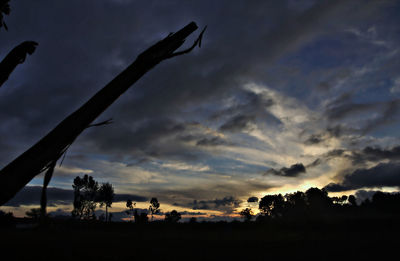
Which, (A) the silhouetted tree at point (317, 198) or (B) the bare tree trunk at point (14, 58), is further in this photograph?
(A) the silhouetted tree at point (317, 198)

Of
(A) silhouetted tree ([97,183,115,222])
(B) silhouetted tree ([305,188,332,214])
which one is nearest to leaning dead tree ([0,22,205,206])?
(A) silhouetted tree ([97,183,115,222])

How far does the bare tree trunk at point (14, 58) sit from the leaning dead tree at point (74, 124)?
0.65 m

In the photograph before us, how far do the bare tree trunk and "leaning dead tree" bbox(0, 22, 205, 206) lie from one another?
0.65 metres

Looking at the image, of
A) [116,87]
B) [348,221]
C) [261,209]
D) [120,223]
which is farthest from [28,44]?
[261,209]

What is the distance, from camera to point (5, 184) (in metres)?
0.95

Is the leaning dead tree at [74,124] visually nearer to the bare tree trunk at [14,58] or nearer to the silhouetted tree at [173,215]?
the bare tree trunk at [14,58]

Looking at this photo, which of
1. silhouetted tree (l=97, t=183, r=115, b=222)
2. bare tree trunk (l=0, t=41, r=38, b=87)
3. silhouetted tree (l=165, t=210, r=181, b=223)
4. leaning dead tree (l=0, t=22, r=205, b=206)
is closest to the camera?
leaning dead tree (l=0, t=22, r=205, b=206)

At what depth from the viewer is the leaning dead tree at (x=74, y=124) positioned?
0.98m

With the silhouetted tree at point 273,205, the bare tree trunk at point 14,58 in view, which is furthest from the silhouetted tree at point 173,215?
the bare tree trunk at point 14,58

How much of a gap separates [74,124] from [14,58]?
73 cm

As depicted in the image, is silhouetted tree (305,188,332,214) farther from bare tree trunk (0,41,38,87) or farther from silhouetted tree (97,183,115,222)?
bare tree trunk (0,41,38,87)

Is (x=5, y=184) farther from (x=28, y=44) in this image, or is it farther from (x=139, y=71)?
(x=28, y=44)

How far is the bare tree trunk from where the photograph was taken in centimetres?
139

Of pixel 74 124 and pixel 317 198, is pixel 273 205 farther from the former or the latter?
pixel 74 124
